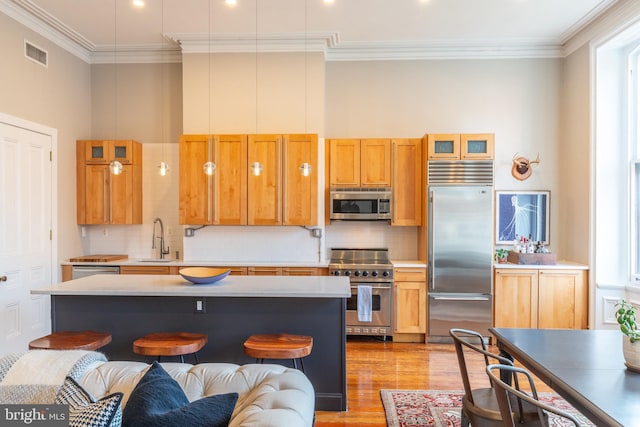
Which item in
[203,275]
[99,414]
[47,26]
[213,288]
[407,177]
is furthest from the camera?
[407,177]

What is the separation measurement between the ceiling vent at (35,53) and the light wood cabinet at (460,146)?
4.53 metres

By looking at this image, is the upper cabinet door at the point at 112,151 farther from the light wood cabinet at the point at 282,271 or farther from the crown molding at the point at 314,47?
the light wood cabinet at the point at 282,271

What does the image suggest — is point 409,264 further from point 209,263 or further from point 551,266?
point 209,263

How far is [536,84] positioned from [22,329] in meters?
6.76

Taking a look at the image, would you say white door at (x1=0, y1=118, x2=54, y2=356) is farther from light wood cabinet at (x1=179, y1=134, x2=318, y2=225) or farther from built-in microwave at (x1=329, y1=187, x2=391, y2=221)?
built-in microwave at (x1=329, y1=187, x2=391, y2=221)

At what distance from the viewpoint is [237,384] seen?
6.04 ft

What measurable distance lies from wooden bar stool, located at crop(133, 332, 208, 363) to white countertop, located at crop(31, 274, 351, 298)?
0.31 metres

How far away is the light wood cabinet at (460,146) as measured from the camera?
4559 millimetres

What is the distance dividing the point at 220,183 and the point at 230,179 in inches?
5.2

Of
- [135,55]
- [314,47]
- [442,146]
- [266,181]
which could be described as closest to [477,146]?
[442,146]

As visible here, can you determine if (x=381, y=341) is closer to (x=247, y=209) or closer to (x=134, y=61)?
(x=247, y=209)

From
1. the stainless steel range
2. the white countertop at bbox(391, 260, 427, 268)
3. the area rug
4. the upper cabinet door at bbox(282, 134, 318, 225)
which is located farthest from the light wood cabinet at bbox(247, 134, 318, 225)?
the area rug

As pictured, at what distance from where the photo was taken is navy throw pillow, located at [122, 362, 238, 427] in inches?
50.1

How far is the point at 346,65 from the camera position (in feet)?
17.0
